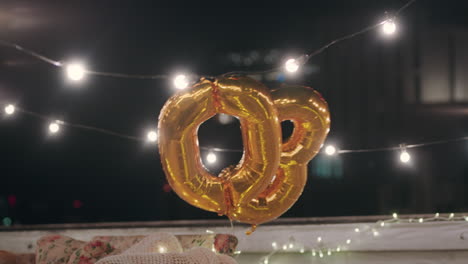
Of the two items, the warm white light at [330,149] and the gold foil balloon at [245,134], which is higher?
the warm white light at [330,149]

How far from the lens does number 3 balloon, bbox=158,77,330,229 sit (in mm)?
1707

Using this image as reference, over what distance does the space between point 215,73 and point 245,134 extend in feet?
2.90

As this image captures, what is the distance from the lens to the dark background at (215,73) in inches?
94.4

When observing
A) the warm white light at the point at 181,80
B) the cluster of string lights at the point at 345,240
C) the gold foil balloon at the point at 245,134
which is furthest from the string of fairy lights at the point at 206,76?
the cluster of string lights at the point at 345,240

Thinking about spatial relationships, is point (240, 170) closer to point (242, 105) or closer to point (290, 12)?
point (242, 105)

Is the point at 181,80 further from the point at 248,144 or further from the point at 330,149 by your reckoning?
the point at 330,149

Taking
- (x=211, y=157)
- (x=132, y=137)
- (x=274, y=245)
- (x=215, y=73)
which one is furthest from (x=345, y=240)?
(x=132, y=137)

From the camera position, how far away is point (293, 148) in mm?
1844

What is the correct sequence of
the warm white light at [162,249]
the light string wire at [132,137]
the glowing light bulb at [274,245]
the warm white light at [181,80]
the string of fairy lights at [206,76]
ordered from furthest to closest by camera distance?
1. the glowing light bulb at [274,245]
2. the light string wire at [132,137]
3. the warm white light at [181,80]
4. the string of fairy lights at [206,76]
5. the warm white light at [162,249]

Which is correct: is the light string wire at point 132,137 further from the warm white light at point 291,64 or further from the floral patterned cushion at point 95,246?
the floral patterned cushion at point 95,246

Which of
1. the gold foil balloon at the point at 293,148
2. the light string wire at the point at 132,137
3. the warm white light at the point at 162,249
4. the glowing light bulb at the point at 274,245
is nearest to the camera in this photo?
the warm white light at the point at 162,249

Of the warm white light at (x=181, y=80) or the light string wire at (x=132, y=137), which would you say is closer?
the warm white light at (x=181, y=80)

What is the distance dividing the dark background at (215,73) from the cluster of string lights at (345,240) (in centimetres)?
11

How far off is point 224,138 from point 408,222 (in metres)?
0.95
